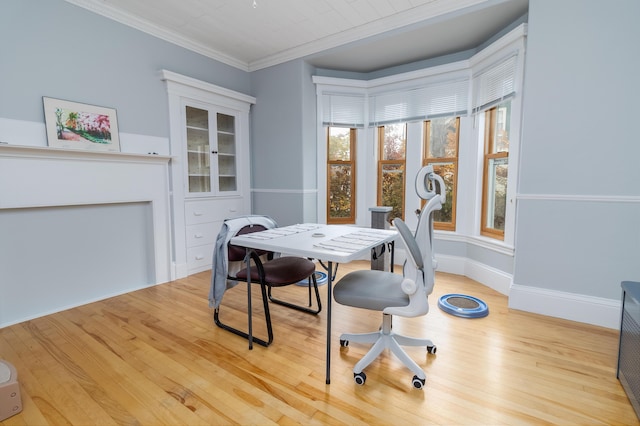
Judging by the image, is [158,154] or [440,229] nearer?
[158,154]

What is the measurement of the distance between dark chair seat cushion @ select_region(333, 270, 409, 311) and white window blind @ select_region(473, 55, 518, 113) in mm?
2403

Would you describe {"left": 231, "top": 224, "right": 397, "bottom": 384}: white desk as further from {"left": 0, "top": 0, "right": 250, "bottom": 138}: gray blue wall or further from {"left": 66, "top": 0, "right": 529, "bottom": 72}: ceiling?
{"left": 66, "top": 0, "right": 529, "bottom": 72}: ceiling

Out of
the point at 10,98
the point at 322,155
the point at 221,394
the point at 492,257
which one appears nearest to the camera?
the point at 221,394

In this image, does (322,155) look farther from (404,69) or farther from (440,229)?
(440,229)

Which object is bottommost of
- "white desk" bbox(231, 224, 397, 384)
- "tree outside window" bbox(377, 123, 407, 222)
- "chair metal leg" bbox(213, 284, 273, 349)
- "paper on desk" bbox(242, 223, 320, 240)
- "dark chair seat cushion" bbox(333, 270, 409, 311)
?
"chair metal leg" bbox(213, 284, 273, 349)

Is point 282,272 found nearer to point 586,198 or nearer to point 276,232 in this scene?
point 276,232

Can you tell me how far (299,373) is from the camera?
185cm

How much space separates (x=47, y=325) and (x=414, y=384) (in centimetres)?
284

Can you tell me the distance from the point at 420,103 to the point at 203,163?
2898 millimetres

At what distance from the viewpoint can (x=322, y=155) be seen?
14.0ft

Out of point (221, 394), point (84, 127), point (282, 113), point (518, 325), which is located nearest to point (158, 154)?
point (84, 127)

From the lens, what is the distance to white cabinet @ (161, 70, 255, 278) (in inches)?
143

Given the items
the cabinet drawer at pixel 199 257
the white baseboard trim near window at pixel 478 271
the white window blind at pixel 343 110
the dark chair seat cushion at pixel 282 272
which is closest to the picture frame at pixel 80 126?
the cabinet drawer at pixel 199 257

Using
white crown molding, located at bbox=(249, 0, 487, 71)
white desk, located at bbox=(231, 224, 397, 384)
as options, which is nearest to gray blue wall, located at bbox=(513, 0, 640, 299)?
white crown molding, located at bbox=(249, 0, 487, 71)
